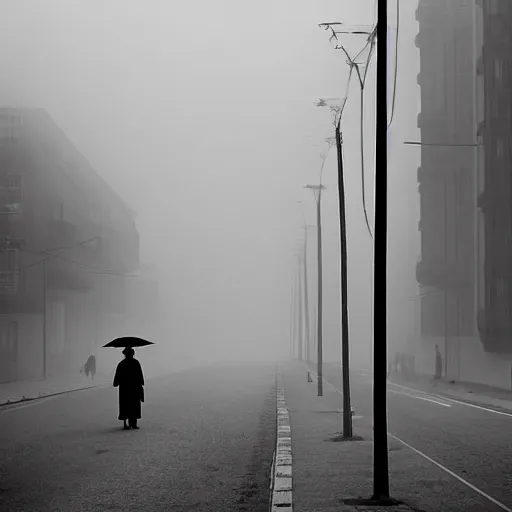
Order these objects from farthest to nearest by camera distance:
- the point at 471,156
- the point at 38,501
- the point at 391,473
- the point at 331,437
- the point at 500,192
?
the point at 471,156 < the point at 500,192 < the point at 331,437 < the point at 391,473 < the point at 38,501

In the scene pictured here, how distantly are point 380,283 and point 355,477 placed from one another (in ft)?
9.91

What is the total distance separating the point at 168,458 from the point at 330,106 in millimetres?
8966

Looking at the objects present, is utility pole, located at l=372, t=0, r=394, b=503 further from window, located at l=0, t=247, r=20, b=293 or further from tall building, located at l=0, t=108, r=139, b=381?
window, located at l=0, t=247, r=20, b=293

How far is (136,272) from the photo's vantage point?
96.1 m

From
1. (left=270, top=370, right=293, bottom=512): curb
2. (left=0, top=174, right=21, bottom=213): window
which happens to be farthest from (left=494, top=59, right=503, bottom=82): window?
(left=0, top=174, right=21, bottom=213): window

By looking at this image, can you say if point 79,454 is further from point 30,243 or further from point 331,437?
point 30,243

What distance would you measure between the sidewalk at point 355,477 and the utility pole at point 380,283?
52 cm

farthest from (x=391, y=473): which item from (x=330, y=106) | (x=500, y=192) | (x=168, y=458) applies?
(x=500, y=192)

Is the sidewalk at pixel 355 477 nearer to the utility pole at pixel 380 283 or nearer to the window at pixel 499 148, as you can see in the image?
the utility pole at pixel 380 283

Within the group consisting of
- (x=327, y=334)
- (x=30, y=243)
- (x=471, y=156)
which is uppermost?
(x=471, y=156)

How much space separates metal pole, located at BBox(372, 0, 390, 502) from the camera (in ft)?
35.0

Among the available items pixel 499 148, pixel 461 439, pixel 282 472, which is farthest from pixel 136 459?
pixel 499 148

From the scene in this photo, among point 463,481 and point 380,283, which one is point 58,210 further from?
point 380,283

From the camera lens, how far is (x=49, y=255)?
182 ft
